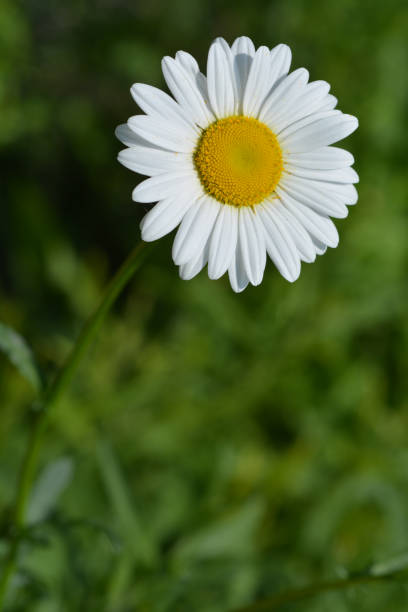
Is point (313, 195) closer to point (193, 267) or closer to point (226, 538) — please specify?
point (193, 267)

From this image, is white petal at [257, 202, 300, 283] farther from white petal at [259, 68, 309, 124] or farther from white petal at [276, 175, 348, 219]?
white petal at [259, 68, 309, 124]

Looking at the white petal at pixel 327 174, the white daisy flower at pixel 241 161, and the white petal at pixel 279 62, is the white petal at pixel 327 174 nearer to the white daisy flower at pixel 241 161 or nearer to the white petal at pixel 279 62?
the white daisy flower at pixel 241 161

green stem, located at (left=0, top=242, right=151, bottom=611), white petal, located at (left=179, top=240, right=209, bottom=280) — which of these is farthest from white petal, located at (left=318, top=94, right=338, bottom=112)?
green stem, located at (left=0, top=242, right=151, bottom=611)

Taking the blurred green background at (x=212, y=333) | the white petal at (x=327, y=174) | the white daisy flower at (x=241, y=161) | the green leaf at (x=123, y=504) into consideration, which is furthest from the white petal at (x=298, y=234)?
the blurred green background at (x=212, y=333)

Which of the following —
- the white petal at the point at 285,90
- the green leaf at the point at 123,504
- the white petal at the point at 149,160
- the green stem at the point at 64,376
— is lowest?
the green leaf at the point at 123,504

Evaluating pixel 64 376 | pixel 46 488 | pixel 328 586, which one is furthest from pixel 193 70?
pixel 46 488

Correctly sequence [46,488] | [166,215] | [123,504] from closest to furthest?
1. [166,215]
2. [46,488]
3. [123,504]
